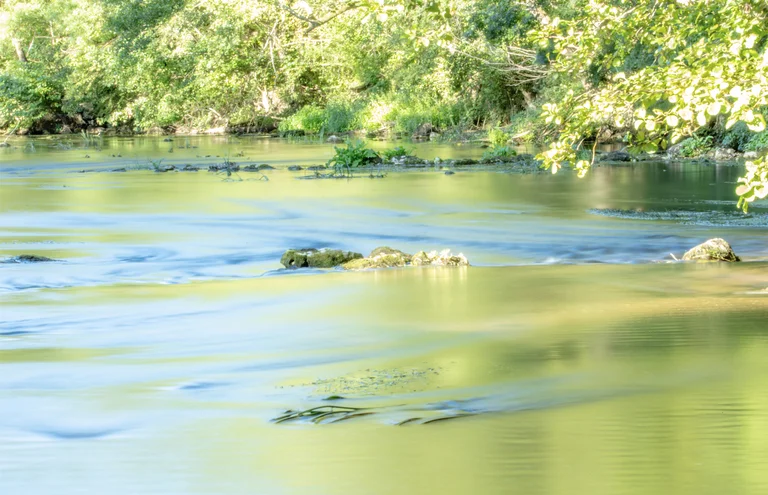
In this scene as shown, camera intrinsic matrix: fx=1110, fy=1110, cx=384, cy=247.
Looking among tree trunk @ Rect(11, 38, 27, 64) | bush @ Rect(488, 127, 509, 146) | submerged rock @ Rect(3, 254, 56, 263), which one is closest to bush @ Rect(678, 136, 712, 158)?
bush @ Rect(488, 127, 509, 146)

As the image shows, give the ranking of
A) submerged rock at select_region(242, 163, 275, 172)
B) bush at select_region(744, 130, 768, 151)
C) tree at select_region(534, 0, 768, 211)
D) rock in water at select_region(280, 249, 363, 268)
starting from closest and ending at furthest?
tree at select_region(534, 0, 768, 211)
rock in water at select_region(280, 249, 363, 268)
bush at select_region(744, 130, 768, 151)
submerged rock at select_region(242, 163, 275, 172)

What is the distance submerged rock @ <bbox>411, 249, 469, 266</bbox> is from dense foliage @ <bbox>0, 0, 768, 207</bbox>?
2776 millimetres

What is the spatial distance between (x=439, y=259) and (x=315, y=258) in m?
1.36

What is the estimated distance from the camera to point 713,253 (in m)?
11.7

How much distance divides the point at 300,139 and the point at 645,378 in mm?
39744

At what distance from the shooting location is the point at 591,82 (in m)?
32.0

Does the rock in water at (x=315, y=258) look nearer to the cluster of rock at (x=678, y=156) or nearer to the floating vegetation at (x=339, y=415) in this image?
the floating vegetation at (x=339, y=415)

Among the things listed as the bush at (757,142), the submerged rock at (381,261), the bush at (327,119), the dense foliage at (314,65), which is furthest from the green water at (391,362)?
the bush at (327,119)

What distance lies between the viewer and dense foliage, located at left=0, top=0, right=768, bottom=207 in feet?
82.0

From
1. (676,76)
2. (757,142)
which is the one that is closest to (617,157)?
(757,142)

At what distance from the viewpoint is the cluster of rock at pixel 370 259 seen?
11.8m

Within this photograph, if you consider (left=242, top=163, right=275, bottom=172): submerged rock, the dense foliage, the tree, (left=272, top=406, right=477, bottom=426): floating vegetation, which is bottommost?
(left=272, top=406, right=477, bottom=426): floating vegetation

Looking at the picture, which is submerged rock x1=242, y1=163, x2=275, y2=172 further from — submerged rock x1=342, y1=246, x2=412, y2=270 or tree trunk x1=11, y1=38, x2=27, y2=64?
tree trunk x1=11, y1=38, x2=27, y2=64

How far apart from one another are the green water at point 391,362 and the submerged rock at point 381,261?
0.39m
